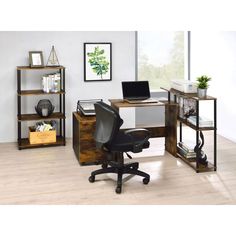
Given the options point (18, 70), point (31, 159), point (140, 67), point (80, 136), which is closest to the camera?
point (80, 136)

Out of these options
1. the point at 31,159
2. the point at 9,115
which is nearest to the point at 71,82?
the point at 9,115

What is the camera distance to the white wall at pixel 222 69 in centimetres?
528

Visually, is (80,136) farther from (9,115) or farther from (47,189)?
(9,115)

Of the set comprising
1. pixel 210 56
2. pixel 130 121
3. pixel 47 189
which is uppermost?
pixel 210 56

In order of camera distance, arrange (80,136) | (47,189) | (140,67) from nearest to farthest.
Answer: (47,189), (80,136), (140,67)

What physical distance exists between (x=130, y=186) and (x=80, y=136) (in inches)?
33.4

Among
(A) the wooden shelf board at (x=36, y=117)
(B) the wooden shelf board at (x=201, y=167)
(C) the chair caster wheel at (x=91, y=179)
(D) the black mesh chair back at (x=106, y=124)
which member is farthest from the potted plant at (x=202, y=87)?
(A) the wooden shelf board at (x=36, y=117)

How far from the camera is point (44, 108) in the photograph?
195 inches

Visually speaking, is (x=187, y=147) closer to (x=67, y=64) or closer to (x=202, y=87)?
(x=202, y=87)

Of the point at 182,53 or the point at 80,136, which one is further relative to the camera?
the point at 182,53

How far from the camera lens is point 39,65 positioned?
4984 mm

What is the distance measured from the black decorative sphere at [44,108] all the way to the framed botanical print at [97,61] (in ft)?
2.34

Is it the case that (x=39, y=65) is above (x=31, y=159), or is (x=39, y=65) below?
above

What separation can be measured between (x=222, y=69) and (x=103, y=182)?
2.65 meters
